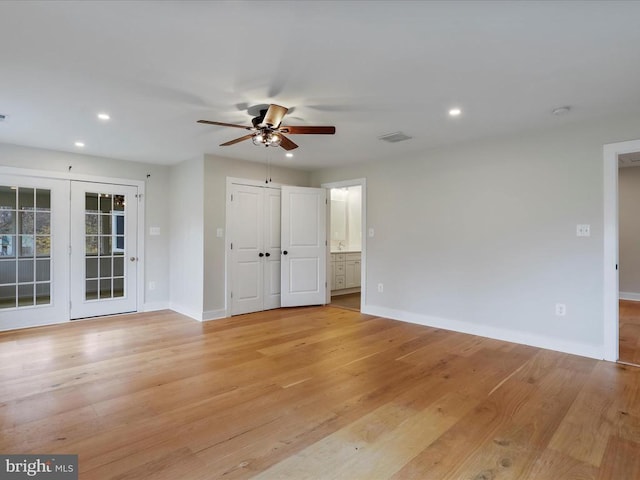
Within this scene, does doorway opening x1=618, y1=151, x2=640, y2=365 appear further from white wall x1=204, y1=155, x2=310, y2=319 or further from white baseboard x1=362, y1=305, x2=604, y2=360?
white wall x1=204, y1=155, x2=310, y2=319

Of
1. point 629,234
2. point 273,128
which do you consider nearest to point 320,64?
point 273,128

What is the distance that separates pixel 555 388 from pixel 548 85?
2.42 metres

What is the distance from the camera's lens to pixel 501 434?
2.16 metres

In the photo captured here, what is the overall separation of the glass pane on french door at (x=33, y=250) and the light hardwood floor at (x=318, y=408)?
74 cm

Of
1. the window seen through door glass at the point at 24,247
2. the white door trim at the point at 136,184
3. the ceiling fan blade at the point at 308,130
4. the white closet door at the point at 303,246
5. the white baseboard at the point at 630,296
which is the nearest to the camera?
the ceiling fan blade at the point at 308,130

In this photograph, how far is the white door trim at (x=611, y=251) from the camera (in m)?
3.39

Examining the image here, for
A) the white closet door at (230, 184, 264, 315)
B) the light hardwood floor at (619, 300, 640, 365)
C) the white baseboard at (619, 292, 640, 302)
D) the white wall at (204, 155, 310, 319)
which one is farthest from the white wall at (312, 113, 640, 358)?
the white baseboard at (619, 292, 640, 302)

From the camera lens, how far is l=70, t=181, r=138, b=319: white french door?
5.10 meters

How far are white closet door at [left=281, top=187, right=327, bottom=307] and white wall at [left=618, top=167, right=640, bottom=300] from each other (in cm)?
559

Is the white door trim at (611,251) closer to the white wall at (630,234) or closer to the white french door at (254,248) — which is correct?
the white wall at (630,234)

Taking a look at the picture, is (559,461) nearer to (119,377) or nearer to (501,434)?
(501,434)

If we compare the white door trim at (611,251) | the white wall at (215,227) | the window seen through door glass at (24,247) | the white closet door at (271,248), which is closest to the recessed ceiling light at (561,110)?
the white door trim at (611,251)

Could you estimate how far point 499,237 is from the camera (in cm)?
418

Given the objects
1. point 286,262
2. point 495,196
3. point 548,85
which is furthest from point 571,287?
point 286,262
